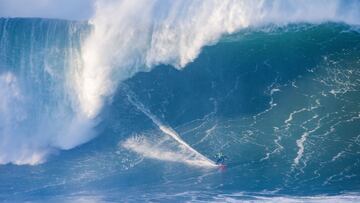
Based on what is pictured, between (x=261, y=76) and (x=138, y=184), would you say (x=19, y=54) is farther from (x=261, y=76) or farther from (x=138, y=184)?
(x=261, y=76)

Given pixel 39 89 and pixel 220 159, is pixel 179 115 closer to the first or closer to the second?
pixel 220 159

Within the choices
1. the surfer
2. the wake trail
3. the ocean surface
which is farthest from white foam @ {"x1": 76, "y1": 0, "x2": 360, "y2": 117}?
the surfer

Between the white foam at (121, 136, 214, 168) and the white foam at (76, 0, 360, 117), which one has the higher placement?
the white foam at (76, 0, 360, 117)

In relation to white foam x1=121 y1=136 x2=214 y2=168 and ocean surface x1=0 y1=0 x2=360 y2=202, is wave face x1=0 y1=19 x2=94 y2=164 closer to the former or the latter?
ocean surface x1=0 y1=0 x2=360 y2=202

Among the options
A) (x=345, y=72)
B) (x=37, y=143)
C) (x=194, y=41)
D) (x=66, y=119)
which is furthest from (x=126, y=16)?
(x=345, y=72)

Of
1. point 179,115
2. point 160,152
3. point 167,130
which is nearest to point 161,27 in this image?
point 179,115

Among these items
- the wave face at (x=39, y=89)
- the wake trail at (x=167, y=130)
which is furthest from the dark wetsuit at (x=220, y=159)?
the wave face at (x=39, y=89)

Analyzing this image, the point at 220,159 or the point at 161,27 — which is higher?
the point at 161,27
